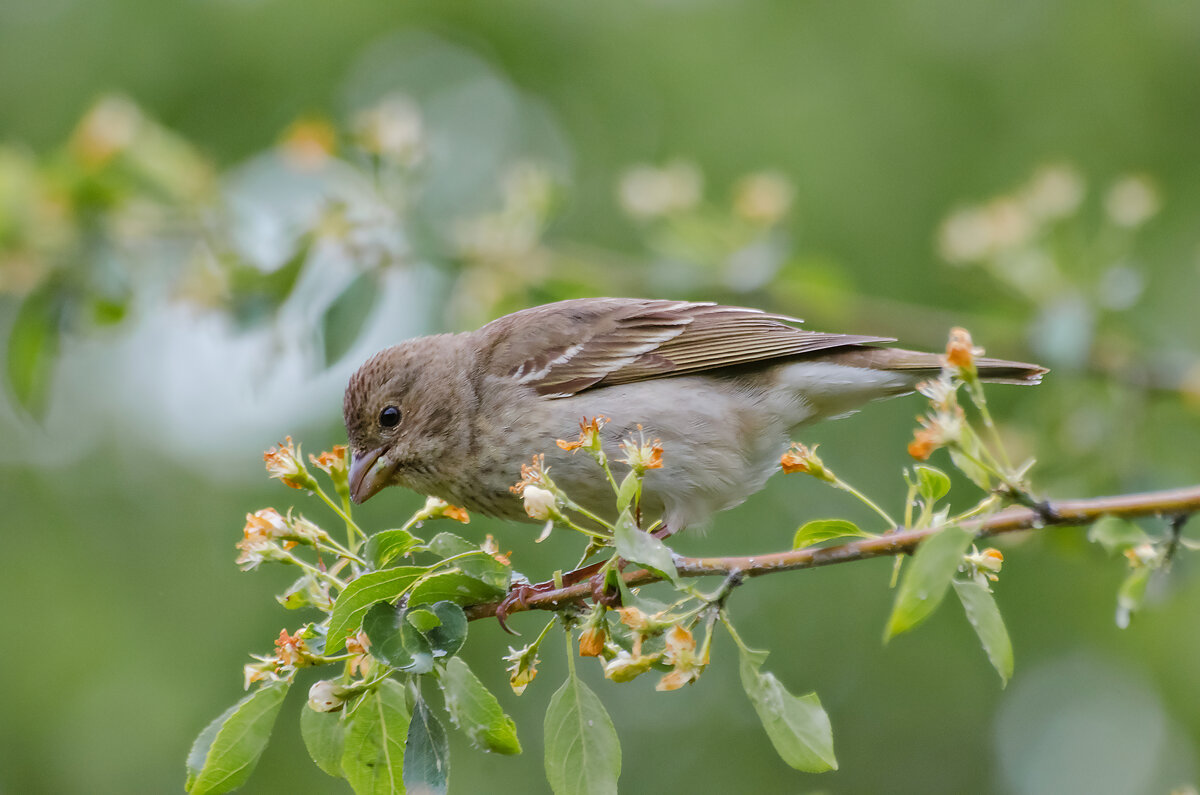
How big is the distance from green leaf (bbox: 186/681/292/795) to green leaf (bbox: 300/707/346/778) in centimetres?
9

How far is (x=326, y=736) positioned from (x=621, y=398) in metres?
2.27

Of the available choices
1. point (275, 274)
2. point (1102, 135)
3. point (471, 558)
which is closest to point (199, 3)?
point (275, 274)

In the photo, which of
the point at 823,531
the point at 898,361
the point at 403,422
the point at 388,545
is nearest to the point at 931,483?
the point at 823,531

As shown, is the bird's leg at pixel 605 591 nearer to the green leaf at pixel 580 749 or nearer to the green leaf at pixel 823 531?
the green leaf at pixel 580 749

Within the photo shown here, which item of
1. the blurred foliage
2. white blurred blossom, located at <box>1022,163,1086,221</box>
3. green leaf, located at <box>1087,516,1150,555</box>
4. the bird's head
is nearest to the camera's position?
green leaf, located at <box>1087,516,1150,555</box>

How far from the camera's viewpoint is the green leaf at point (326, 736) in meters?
2.76

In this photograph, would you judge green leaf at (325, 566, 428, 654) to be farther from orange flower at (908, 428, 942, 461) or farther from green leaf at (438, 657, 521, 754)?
orange flower at (908, 428, 942, 461)

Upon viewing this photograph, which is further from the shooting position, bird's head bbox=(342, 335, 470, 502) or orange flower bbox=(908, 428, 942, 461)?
bird's head bbox=(342, 335, 470, 502)

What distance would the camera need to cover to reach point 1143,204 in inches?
208

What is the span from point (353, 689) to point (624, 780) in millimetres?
9060

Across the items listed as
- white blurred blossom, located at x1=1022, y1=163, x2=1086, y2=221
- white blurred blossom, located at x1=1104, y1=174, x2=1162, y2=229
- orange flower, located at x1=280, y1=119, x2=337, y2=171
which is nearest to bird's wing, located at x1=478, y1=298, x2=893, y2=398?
orange flower, located at x1=280, y1=119, x2=337, y2=171

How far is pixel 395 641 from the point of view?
2.59 metres

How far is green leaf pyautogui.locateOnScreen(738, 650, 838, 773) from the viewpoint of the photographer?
2424 mm

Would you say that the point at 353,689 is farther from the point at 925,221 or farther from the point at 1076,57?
the point at 1076,57
